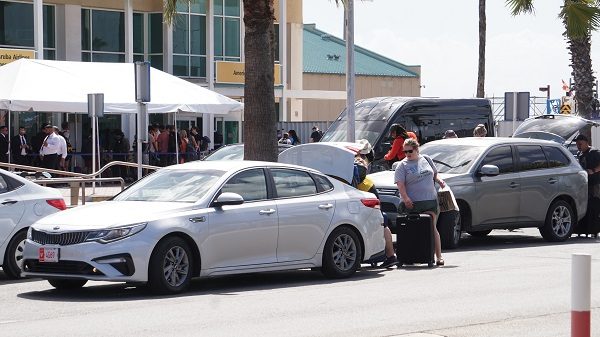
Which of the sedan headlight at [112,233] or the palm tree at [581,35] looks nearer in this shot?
the sedan headlight at [112,233]

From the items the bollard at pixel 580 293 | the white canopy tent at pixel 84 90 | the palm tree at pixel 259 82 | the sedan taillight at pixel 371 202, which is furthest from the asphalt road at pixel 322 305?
the white canopy tent at pixel 84 90

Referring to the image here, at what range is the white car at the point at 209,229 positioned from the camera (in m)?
12.5

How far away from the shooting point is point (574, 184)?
20.5m

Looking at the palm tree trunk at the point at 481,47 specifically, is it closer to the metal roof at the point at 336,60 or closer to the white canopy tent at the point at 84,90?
the white canopy tent at the point at 84,90

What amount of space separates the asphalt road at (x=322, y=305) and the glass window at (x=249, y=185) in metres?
1.09

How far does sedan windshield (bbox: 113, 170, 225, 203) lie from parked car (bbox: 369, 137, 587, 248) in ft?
17.6

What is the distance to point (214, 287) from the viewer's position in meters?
13.9

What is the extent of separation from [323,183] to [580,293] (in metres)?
8.41

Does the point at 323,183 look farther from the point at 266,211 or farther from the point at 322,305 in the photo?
the point at 322,305

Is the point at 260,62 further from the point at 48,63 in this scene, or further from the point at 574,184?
the point at 48,63

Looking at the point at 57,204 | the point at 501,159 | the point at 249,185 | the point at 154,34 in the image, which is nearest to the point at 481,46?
the point at 154,34

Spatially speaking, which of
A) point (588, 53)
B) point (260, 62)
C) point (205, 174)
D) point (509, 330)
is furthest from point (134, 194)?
point (588, 53)

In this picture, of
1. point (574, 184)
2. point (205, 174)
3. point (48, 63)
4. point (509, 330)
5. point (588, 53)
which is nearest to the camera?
point (509, 330)

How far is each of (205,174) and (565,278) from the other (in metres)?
4.65
